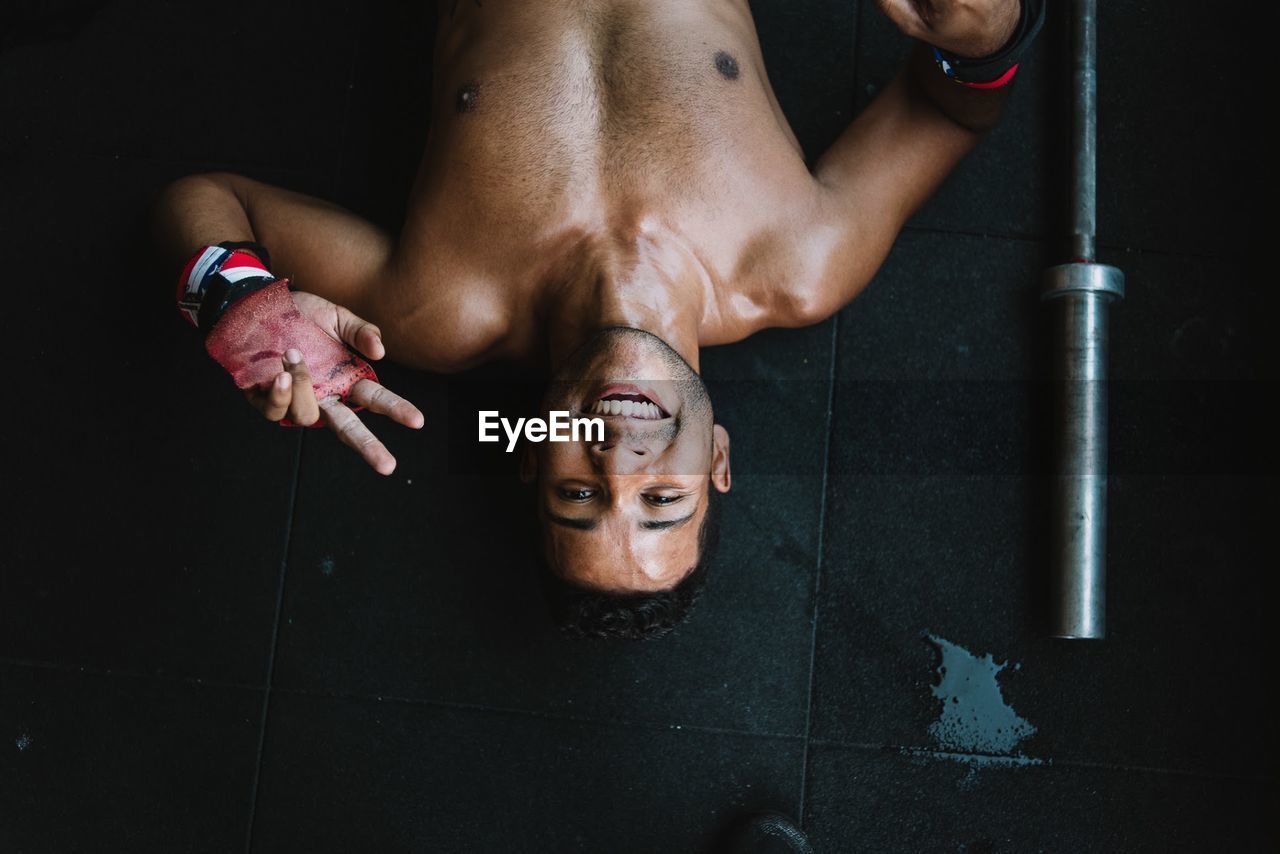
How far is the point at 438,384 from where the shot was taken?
2115mm

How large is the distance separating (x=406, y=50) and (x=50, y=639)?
1.60 m

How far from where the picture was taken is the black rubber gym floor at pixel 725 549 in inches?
80.6

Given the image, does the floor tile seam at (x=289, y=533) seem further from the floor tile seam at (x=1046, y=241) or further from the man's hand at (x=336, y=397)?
the floor tile seam at (x=1046, y=241)

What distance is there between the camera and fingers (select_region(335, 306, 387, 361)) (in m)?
1.55

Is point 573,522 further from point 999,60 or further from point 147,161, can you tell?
point 147,161

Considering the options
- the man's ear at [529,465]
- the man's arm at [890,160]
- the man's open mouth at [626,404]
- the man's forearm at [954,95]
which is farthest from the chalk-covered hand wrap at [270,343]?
the man's forearm at [954,95]

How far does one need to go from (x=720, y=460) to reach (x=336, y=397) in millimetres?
710

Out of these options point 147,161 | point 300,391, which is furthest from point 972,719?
point 147,161

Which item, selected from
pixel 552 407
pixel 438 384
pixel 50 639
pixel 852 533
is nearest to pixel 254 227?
pixel 438 384

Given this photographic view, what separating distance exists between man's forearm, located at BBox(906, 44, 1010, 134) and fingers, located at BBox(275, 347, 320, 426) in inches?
51.3

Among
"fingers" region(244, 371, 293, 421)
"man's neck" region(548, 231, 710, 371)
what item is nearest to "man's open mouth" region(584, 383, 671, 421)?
"man's neck" region(548, 231, 710, 371)

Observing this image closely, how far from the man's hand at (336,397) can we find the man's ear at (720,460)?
0.56 m

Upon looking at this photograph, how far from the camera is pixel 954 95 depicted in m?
1.82

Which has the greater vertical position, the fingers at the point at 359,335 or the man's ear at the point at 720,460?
the fingers at the point at 359,335
